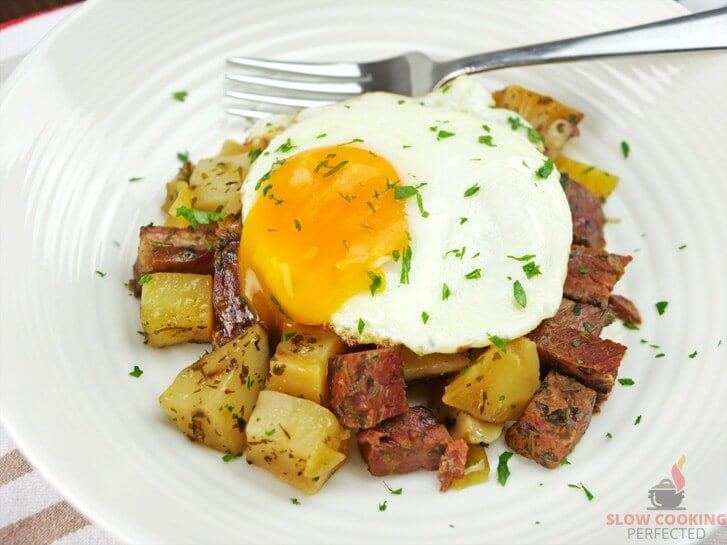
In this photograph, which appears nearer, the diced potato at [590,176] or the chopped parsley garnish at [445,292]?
the chopped parsley garnish at [445,292]

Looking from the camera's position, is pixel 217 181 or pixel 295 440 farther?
pixel 217 181

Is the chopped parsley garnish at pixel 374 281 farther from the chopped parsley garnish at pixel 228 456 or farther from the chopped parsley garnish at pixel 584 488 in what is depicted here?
the chopped parsley garnish at pixel 584 488

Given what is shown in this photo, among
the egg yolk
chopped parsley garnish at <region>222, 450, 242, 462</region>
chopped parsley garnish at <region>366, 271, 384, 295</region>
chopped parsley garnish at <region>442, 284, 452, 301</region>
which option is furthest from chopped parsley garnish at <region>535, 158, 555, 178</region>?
chopped parsley garnish at <region>222, 450, 242, 462</region>

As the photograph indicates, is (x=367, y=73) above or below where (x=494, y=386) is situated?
above

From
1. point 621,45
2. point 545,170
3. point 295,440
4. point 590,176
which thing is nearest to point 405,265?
point 295,440

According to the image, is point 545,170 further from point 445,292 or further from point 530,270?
point 445,292

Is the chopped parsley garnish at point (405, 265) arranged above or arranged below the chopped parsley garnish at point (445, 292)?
above

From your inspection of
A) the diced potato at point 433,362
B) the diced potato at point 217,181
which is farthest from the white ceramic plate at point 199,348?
the diced potato at point 433,362

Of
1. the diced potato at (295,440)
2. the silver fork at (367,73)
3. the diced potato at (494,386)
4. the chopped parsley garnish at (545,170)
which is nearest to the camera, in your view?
the diced potato at (295,440)
